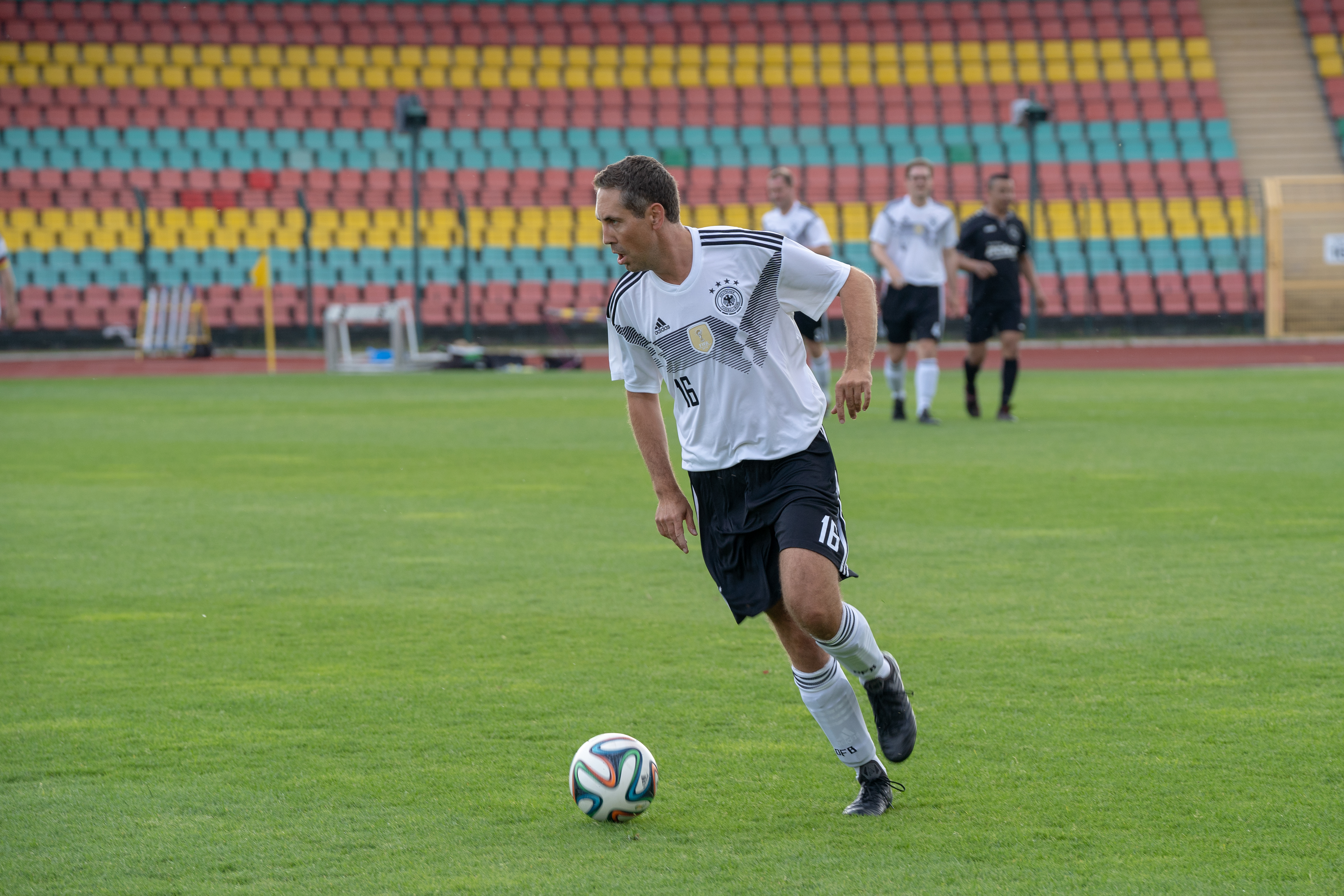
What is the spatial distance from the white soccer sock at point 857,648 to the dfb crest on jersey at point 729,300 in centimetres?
82

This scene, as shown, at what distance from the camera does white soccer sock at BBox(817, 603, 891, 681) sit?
3844 millimetres

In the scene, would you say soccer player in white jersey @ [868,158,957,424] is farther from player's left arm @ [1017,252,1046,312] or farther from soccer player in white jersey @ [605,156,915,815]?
soccer player in white jersey @ [605,156,915,815]

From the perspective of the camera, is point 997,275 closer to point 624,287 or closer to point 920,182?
point 920,182

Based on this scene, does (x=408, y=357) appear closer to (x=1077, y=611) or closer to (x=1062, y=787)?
(x=1077, y=611)

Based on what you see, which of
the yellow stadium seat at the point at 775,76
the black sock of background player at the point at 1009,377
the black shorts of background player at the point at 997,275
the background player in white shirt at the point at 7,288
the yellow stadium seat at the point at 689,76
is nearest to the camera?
the background player in white shirt at the point at 7,288

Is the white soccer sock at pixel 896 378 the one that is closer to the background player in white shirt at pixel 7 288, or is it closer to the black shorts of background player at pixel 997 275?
the black shorts of background player at pixel 997 275

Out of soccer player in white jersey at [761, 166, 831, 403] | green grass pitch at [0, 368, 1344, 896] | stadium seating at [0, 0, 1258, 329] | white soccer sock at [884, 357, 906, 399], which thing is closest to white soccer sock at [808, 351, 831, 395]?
soccer player in white jersey at [761, 166, 831, 403]

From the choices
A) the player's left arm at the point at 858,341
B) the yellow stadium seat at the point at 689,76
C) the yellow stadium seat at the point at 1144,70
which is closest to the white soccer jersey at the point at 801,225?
the player's left arm at the point at 858,341

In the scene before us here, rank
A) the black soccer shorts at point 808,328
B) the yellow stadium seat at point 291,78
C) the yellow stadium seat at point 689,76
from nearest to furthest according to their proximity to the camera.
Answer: the black soccer shorts at point 808,328 < the yellow stadium seat at point 291,78 < the yellow stadium seat at point 689,76

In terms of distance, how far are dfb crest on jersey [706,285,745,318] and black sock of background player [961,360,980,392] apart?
10.5m

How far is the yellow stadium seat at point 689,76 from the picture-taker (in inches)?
1339

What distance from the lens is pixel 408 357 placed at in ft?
80.2

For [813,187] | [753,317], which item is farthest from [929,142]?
[753,317]

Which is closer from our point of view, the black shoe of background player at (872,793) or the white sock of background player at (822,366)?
the black shoe of background player at (872,793)
